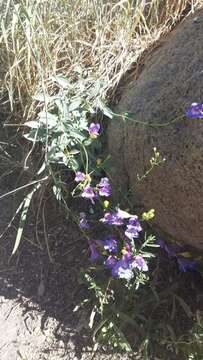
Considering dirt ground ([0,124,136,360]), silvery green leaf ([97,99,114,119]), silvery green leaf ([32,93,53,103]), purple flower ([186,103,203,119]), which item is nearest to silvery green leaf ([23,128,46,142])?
silvery green leaf ([32,93,53,103])

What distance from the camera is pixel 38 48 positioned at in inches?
96.1

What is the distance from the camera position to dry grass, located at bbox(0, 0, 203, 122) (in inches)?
96.8

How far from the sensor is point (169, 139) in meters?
2.04

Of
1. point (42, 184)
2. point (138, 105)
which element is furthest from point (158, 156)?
point (42, 184)

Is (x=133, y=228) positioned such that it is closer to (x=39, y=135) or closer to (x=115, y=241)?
(x=115, y=241)

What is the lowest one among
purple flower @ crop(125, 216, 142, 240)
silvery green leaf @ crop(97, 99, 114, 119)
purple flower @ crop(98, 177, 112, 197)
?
purple flower @ crop(125, 216, 142, 240)

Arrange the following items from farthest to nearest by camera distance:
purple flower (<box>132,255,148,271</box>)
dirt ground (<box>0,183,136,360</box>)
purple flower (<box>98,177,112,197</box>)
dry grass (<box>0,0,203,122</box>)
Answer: dry grass (<box>0,0,203,122</box>) < dirt ground (<box>0,183,136,360</box>) < purple flower (<box>98,177,112,197</box>) < purple flower (<box>132,255,148,271</box>)

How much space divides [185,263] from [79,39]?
0.99 meters

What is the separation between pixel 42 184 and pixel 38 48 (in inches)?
20.2

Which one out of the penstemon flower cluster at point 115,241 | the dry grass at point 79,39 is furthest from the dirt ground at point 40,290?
the dry grass at point 79,39

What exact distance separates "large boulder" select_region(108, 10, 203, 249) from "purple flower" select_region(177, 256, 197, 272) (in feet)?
0.22

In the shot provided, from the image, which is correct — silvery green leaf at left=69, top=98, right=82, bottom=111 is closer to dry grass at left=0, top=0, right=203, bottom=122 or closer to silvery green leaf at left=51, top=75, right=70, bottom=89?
silvery green leaf at left=51, top=75, right=70, bottom=89

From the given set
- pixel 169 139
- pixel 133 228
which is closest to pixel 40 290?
pixel 133 228

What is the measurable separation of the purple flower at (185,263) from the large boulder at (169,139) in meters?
0.07
